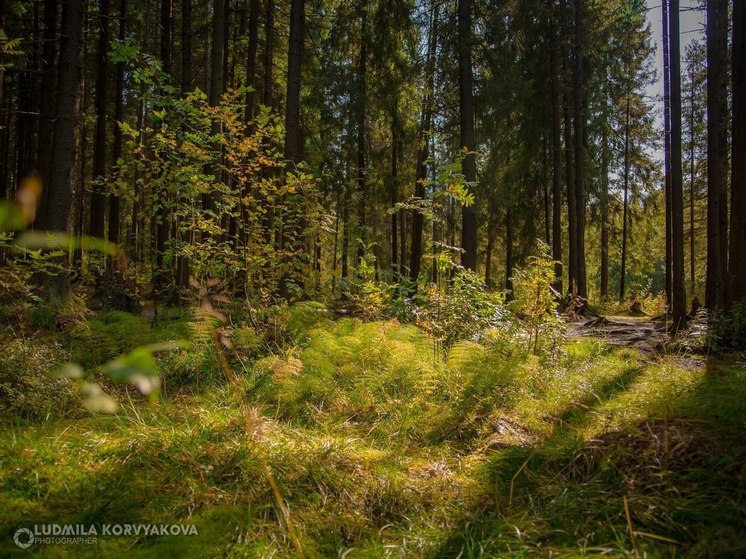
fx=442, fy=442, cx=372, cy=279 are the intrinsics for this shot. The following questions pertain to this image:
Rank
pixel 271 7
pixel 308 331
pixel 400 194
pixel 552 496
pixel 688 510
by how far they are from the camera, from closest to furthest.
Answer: pixel 688 510 → pixel 552 496 → pixel 308 331 → pixel 271 7 → pixel 400 194

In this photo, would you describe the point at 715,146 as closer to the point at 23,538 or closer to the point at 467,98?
the point at 467,98

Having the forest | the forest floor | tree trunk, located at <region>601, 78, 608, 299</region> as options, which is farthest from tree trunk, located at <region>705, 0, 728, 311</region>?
the forest floor

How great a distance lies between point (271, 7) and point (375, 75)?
10.9 ft

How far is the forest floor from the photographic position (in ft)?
6.86

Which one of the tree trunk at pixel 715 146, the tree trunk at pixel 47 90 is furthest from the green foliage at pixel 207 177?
the tree trunk at pixel 715 146

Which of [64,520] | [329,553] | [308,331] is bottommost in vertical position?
[329,553]

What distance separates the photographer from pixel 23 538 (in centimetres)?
198

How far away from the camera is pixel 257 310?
6.27 m

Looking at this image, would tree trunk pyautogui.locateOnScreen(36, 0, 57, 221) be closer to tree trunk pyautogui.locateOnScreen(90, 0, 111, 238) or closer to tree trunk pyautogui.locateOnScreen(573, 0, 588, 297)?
tree trunk pyautogui.locateOnScreen(90, 0, 111, 238)

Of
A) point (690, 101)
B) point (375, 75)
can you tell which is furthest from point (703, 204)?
point (375, 75)

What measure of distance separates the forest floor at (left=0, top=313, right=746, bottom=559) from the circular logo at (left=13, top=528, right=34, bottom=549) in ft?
0.14

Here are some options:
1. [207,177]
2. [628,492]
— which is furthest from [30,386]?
[628,492]

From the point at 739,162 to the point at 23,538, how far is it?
11114mm

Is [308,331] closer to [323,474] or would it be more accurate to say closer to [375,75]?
[323,474]
